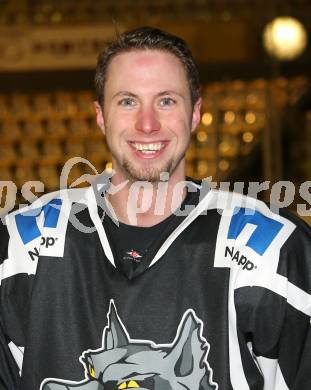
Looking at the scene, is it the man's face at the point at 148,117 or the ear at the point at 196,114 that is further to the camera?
the ear at the point at 196,114

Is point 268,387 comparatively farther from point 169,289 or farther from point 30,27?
point 30,27

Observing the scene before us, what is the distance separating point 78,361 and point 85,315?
9cm

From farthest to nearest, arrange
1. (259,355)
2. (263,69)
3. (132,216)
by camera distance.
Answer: (263,69)
(132,216)
(259,355)

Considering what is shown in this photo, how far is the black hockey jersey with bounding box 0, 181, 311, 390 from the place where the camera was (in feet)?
5.61

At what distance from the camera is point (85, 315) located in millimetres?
1760

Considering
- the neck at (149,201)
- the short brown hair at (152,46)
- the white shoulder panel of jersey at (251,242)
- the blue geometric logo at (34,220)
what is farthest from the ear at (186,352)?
the short brown hair at (152,46)

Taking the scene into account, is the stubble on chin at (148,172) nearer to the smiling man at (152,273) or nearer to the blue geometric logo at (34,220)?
the smiling man at (152,273)

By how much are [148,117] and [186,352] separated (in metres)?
0.46

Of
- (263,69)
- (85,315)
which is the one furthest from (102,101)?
(263,69)

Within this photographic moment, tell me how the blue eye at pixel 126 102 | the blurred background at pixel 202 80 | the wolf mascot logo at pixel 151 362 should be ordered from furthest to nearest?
the blurred background at pixel 202 80 < the blue eye at pixel 126 102 < the wolf mascot logo at pixel 151 362

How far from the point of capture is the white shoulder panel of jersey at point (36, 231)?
1827mm

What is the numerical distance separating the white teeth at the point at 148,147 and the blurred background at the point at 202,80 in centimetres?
259

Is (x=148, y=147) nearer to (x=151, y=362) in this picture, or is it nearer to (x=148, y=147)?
(x=148, y=147)

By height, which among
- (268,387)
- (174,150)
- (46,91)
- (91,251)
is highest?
(46,91)
